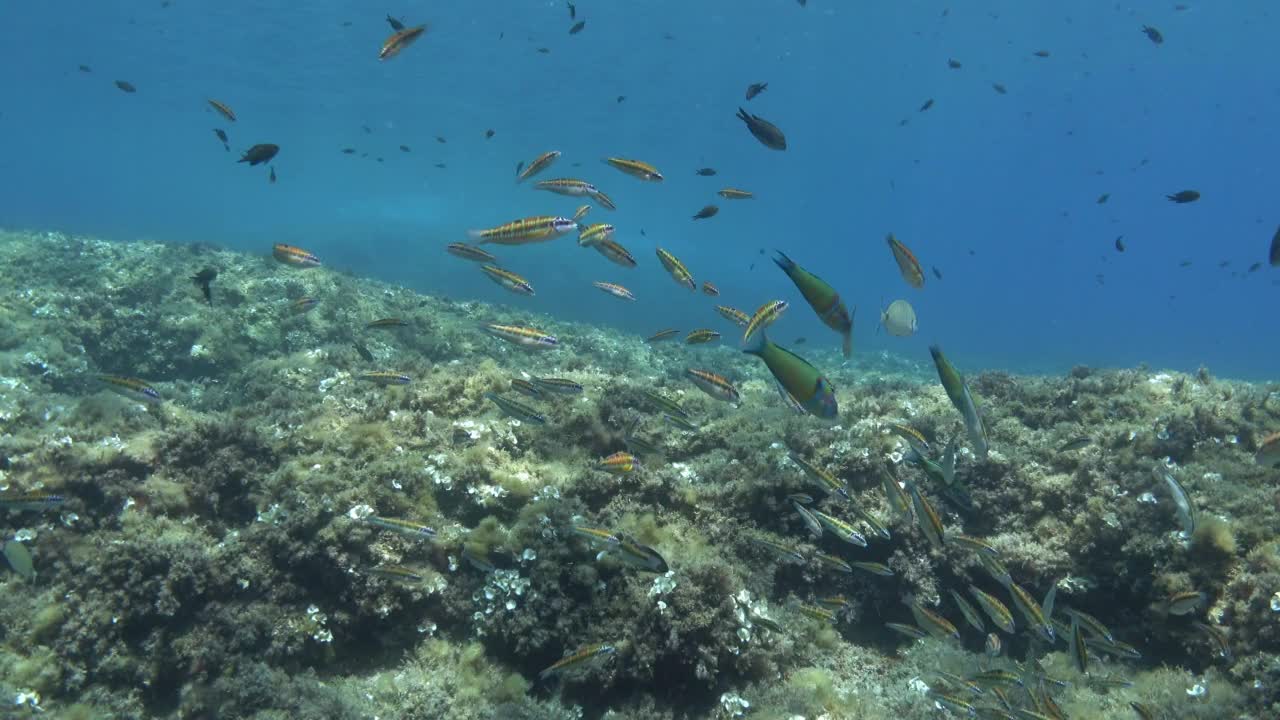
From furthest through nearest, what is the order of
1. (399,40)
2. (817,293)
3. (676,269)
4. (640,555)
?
1. (676,269)
2. (399,40)
3. (640,555)
4. (817,293)

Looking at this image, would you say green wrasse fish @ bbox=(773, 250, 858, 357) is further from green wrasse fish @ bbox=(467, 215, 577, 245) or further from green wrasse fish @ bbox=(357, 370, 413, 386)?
green wrasse fish @ bbox=(357, 370, 413, 386)

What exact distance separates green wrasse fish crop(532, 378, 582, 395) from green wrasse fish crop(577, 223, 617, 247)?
1.58 metres

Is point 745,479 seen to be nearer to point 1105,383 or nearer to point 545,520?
point 545,520

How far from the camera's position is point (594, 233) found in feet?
21.2

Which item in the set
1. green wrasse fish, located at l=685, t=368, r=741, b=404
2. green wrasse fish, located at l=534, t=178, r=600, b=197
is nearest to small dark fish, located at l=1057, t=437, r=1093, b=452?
green wrasse fish, located at l=685, t=368, r=741, b=404

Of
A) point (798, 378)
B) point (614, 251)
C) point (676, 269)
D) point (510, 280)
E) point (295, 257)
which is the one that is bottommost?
point (295, 257)

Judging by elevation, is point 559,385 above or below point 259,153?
above

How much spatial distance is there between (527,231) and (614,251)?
4.90 ft

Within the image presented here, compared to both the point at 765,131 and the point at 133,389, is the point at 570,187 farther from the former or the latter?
the point at 133,389

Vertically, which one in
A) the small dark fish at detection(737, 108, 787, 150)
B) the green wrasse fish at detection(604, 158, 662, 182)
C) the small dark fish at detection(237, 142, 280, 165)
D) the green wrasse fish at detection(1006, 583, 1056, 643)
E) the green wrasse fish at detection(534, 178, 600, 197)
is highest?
the small dark fish at detection(737, 108, 787, 150)

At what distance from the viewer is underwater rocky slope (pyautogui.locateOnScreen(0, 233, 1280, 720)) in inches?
185

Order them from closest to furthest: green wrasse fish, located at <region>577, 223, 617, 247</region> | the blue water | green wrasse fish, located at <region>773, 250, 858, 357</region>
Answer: green wrasse fish, located at <region>773, 250, 858, 357</region>
green wrasse fish, located at <region>577, 223, 617, 247</region>
the blue water

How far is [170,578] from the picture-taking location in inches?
191

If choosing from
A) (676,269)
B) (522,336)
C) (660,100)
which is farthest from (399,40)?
(660,100)
